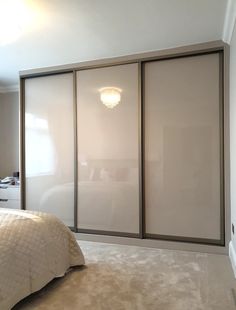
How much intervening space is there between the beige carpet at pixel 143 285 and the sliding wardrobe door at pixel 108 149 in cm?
61

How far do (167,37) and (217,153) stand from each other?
1.41m

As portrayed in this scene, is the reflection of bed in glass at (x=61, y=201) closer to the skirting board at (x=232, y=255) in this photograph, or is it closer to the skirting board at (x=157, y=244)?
the skirting board at (x=157, y=244)

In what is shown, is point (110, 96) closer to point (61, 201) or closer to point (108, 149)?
point (108, 149)

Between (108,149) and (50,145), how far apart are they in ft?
2.98

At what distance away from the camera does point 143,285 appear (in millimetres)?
2363

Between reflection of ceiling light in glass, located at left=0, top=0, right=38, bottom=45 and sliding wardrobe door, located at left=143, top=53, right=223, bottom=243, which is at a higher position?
reflection of ceiling light in glass, located at left=0, top=0, right=38, bottom=45

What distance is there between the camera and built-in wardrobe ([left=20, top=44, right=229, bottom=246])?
3174 mm

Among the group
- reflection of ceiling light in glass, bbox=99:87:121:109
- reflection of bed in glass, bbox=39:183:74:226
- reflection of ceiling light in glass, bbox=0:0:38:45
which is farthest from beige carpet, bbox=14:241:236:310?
reflection of ceiling light in glass, bbox=0:0:38:45

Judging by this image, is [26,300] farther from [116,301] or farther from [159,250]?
[159,250]

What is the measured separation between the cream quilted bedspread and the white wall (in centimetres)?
269

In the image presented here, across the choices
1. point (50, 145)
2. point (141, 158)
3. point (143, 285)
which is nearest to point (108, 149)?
point (141, 158)

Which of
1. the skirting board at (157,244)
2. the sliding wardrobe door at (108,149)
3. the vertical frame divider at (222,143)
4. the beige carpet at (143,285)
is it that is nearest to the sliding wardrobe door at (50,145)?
the sliding wardrobe door at (108,149)

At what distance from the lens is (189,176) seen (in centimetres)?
324

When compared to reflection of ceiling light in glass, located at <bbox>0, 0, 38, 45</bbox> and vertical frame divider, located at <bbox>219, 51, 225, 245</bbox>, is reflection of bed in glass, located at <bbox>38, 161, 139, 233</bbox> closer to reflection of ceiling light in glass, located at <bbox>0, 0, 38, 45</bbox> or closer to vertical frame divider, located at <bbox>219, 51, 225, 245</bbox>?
vertical frame divider, located at <bbox>219, 51, 225, 245</bbox>
